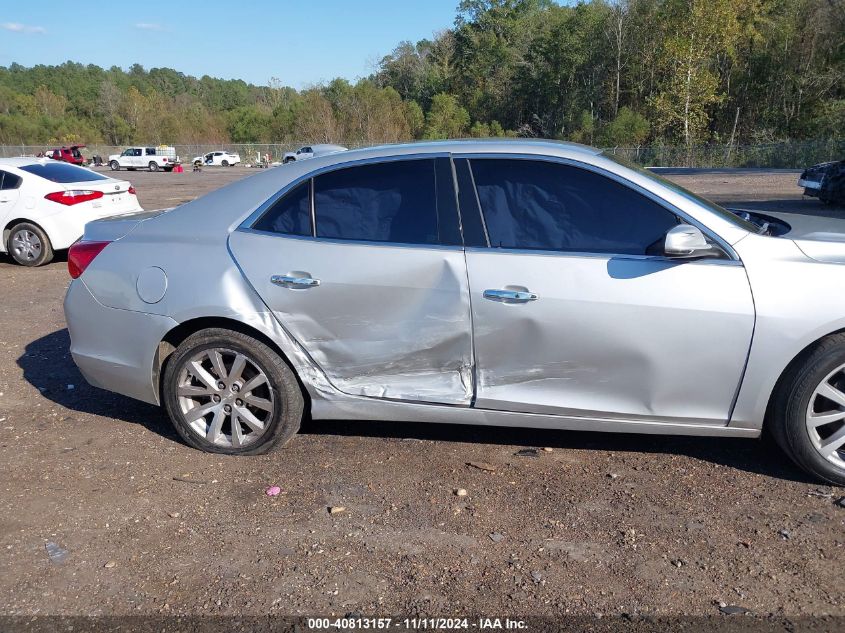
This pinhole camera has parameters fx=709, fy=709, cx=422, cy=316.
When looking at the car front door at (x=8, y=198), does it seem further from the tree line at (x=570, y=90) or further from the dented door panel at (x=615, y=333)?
the tree line at (x=570, y=90)

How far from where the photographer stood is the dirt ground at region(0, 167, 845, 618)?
2.81 meters

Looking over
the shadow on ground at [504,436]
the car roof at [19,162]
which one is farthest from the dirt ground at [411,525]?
the car roof at [19,162]

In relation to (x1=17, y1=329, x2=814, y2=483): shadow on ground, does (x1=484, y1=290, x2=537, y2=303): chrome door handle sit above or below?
above

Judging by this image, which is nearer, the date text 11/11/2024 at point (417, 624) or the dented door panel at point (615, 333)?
the date text 11/11/2024 at point (417, 624)

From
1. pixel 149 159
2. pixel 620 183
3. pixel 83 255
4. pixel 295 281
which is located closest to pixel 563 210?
pixel 620 183

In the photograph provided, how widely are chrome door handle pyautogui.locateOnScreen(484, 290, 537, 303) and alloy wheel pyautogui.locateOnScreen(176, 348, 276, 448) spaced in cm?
133

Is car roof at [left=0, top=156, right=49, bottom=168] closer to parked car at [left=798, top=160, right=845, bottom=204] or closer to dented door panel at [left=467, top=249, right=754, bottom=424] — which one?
dented door panel at [left=467, top=249, right=754, bottom=424]

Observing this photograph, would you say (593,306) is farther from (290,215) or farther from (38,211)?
(38,211)

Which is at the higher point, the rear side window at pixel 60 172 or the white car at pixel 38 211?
the rear side window at pixel 60 172

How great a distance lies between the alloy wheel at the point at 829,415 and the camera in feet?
11.2

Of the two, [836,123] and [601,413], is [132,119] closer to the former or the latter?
[836,123]

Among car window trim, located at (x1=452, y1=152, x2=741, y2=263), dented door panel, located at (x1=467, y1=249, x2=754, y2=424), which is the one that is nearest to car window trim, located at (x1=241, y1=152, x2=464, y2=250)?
car window trim, located at (x1=452, y1=152, x2=741, y2=263)

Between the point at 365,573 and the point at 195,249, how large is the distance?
6.63 feet

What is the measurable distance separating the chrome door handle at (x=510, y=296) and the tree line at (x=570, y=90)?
4922 centimetres
